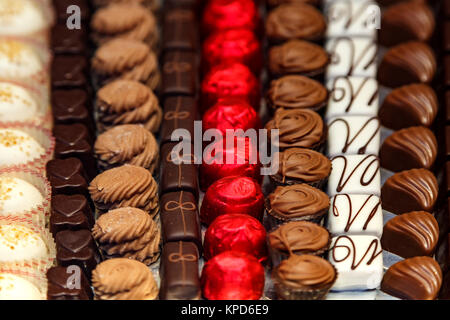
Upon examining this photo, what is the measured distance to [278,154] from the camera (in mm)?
4828

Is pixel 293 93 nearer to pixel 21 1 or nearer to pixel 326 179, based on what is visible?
pixel 326 179

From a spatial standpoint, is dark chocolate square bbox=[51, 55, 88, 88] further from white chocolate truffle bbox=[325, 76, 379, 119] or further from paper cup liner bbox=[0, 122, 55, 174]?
white chocolate truffle bbox=[325, 76, 379, 119]

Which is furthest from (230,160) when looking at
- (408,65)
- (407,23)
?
(407,23)

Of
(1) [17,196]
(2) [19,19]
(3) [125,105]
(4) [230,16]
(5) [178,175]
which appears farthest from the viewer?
(2) [19,19]

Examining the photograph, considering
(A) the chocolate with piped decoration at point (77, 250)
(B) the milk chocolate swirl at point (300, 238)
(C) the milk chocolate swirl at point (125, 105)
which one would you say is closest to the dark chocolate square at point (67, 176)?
(A) the chocolate with piped decoration at point (77, 250)

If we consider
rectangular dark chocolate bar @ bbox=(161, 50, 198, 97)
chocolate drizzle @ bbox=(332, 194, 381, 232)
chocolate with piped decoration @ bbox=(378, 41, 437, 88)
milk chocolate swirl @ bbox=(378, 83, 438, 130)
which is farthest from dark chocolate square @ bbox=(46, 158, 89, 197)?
chocolate with piped decoration @ bbox=(378, 41, 437, 88)

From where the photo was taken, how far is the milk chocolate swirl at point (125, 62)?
17.5 feet

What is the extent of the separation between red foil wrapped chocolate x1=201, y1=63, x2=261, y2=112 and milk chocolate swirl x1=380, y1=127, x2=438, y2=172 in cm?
78

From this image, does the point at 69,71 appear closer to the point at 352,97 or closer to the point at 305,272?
the point at 352,97

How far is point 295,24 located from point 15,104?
1654mm

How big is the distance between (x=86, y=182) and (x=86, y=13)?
135 cm

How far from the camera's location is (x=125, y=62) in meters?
5.34

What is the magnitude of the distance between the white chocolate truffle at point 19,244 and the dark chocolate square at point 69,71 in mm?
1032

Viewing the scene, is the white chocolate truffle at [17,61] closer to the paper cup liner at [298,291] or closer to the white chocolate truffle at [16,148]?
the white chocolate truffle at [16,148]
